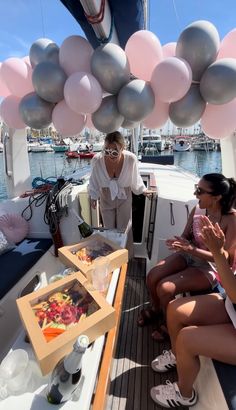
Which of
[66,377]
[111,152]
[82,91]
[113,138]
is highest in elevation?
[82,91]

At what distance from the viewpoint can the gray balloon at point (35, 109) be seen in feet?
5.06

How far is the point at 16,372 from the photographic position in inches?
36.9

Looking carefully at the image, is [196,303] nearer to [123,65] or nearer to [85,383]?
[85,383]

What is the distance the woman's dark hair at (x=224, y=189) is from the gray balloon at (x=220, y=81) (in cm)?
47

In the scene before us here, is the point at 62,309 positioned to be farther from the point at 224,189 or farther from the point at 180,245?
the point at 224,189

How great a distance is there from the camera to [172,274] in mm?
1747

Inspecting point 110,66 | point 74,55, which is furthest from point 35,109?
point 110,66

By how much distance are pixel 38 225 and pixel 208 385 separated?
2.15 meters

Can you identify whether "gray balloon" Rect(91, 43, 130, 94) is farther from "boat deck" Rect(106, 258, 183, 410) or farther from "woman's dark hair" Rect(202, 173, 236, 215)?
"boat deck" Rect(106, 258, 183, 410)

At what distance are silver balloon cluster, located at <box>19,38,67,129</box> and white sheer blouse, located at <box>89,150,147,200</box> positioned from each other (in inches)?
28.3

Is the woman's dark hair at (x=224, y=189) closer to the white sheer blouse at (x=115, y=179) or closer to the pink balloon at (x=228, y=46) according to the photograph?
the pink balloon at (x=228, y=46)

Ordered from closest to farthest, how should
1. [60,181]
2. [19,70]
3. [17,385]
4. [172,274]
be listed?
[17,385]
[19,70]
[172,274]
[60,181]

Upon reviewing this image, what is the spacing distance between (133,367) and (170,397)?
36 centimetres

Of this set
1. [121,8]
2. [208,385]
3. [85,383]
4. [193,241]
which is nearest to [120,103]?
[121,8]
